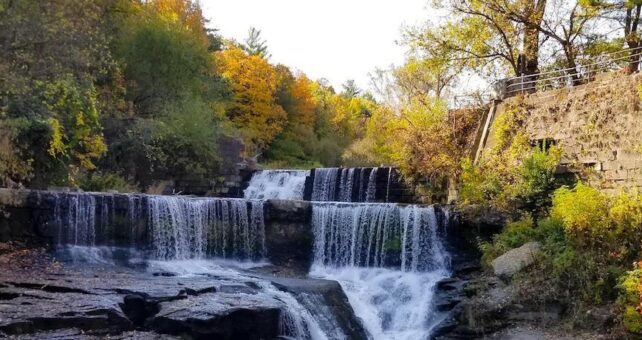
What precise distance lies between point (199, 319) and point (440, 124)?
443 inches

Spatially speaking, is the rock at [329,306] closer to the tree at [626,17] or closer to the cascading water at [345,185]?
the cascading water at [345,185]

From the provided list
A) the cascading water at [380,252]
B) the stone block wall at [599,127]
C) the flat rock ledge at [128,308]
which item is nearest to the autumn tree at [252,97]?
the cascading water at [380,252]

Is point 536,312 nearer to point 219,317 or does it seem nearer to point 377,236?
point 377,236

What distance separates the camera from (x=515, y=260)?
11.0 m

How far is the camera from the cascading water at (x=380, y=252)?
12.1m

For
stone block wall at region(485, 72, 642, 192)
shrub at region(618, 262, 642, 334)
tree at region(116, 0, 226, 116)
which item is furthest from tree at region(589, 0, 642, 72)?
tree at region(116, 0, 226, 116)

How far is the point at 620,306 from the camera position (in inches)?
361

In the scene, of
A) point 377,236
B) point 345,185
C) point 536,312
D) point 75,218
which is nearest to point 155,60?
point 345,185

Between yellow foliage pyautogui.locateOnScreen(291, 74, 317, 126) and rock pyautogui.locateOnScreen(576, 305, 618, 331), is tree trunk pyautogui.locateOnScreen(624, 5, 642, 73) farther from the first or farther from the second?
yellow foliage pyautogui.locateOnScreen(291, 74, 317, 126)

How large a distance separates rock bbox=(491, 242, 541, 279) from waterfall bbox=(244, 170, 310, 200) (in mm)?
9888

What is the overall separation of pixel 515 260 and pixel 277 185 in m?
11.6

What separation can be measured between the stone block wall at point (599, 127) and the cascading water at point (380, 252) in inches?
143

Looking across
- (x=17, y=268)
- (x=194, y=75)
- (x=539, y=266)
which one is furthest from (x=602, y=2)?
(x=17, y=268)

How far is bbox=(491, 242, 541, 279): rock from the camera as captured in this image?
10742 millimetres
